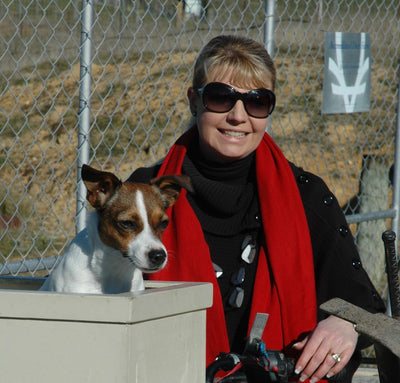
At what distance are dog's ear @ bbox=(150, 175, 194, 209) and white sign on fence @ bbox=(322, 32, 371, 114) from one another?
8.13ft

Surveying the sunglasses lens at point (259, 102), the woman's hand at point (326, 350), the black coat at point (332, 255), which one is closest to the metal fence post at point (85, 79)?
the sunglasses lens at point (259, 102)

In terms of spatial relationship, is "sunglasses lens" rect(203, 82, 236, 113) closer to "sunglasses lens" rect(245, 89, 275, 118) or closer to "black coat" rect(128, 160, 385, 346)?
"sunglasses lens" rect(245, 89, 275, 118)

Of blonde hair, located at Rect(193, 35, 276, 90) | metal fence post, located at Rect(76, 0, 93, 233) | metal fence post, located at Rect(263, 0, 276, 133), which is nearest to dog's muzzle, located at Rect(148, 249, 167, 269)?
blonde hair, located at Rect(193, 35, 276, 90)

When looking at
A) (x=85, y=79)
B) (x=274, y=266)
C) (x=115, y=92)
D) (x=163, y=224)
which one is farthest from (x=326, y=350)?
(x=115, y=92)

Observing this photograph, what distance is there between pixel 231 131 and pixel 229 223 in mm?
328

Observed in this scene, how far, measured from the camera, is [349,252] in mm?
2523

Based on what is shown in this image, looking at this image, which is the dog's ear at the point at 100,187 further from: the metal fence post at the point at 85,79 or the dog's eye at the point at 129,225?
the metal fence post at the point at 85,79

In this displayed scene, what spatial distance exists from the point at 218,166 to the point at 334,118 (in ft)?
23.1

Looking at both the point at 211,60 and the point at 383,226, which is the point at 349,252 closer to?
the point at 211,60

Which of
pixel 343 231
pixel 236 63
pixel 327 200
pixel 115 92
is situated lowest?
pixel 343 231

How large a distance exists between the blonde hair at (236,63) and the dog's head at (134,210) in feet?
1.34

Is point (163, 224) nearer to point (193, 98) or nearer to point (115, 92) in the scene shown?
point (193, 98)

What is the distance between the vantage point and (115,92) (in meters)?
7.41

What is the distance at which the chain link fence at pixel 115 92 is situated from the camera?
359 cm
